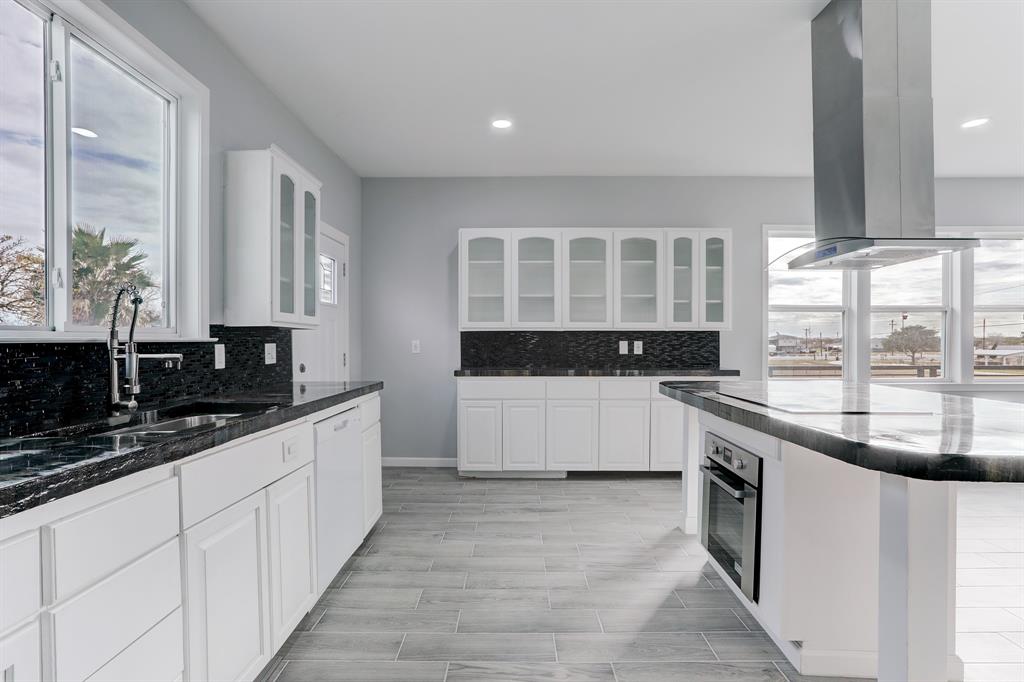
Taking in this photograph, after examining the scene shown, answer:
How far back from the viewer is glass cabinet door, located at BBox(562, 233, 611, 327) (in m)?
4.78

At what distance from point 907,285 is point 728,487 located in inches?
158

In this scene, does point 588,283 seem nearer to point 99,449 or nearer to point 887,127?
point 887,127

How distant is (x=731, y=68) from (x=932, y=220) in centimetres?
131

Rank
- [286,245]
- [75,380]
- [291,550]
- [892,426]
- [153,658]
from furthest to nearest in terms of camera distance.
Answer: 1. [286,245]
2. [291,550]
3. [75,380]
4. [892,426]
5. [153,658]

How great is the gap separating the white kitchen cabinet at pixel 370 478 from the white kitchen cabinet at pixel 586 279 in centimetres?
211

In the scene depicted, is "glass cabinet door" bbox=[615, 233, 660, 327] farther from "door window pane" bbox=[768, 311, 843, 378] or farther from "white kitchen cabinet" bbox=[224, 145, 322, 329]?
"white kitchen cabinet" bbox=[224, 145, 322, 329]

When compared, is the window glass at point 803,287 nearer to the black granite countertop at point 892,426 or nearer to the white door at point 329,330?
the black granite countertop at point 892,426

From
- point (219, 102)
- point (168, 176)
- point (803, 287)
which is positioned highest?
point (219, 102)

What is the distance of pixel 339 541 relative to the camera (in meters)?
2.58

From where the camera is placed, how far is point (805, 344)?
16.8 feet

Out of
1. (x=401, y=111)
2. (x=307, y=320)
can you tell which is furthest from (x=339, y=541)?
(x=401, y=111)

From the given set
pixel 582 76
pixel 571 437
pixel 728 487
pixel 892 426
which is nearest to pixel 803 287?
pixel 571 437

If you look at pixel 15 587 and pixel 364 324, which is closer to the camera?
pixel 15 587

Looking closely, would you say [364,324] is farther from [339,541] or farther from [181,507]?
[181,507]
